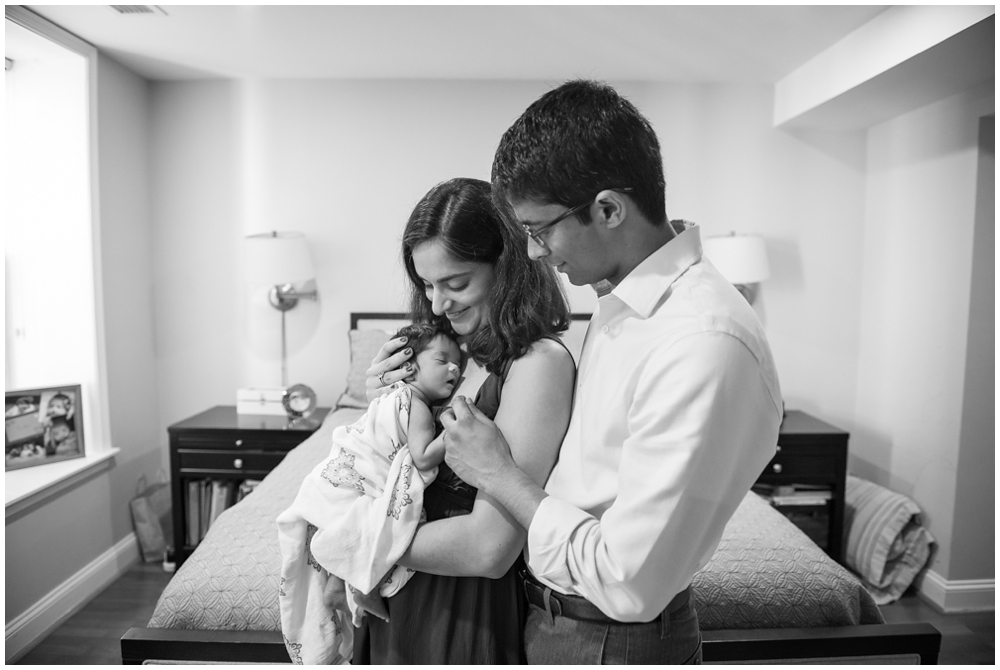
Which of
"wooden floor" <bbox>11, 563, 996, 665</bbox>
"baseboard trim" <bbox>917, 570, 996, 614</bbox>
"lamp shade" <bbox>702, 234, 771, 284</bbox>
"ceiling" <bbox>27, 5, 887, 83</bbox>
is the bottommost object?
"wooden floor" <bbox>11, 563, 996, 665</bbox>

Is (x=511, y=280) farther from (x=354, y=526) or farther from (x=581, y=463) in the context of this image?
(x=354, y=526)

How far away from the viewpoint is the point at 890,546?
8.66 ft

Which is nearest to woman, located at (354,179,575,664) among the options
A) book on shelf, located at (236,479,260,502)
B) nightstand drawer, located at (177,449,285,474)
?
book on shelf, located at (236,479,260,502)

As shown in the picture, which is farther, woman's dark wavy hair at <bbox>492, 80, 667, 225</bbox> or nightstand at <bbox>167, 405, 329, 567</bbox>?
nightstand at <bbox>167, 405, 329, 567</bbox>

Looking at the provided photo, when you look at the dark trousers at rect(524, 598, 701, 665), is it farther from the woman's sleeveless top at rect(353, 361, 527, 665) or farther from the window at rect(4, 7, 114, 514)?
the window at rect(4, 7, 114, 514)

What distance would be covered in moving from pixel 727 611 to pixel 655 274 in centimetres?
108

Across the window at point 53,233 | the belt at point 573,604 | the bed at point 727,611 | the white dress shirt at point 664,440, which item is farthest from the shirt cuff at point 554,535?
the window at point 53,233

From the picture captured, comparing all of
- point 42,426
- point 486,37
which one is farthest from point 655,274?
point 42,426

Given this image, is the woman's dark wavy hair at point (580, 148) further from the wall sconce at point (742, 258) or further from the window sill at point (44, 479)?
the window sill at point (44, 479)

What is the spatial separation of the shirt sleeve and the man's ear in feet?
0.59

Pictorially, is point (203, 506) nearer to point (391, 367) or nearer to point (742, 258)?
point (391, 367)

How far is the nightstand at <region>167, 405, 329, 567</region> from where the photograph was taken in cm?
273

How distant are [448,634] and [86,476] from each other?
2.35m

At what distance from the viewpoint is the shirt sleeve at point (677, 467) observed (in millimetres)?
733
